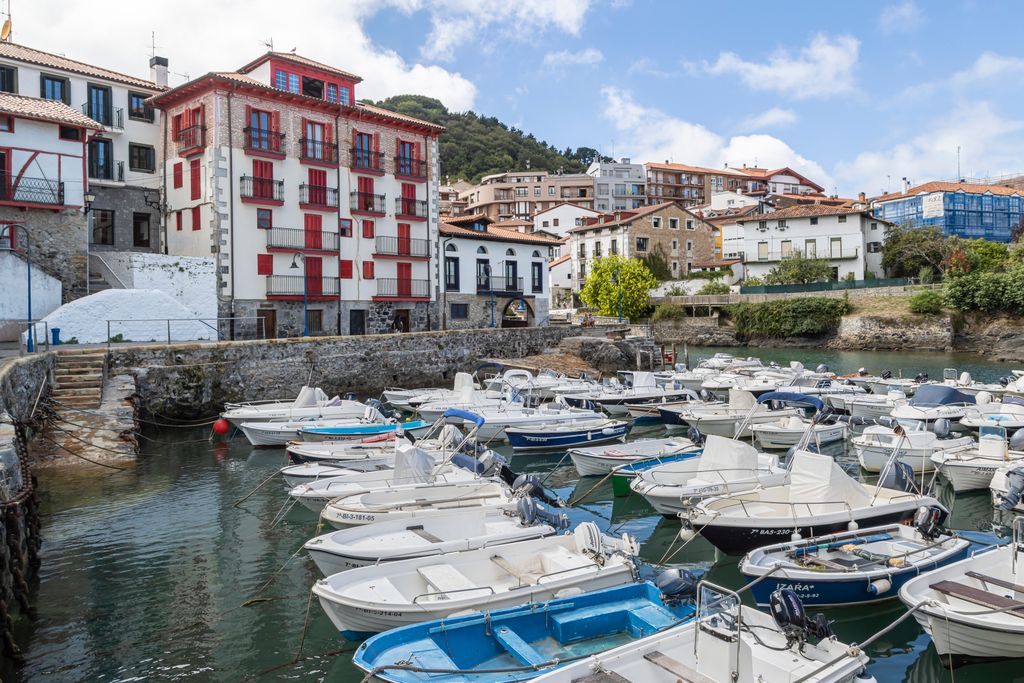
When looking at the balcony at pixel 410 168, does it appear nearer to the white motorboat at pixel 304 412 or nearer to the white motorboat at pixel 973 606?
the white motorboat at pixel 304 412

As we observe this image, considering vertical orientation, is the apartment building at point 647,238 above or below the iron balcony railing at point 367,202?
above

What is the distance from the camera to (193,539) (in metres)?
15.7

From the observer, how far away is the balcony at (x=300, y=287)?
40.2 metres

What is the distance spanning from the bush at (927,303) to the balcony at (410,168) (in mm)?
42681

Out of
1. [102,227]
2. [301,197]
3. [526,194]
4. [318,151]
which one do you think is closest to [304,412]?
[301,197]

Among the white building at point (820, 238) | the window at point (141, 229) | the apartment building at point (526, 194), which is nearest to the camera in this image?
the window at point (141, 229)

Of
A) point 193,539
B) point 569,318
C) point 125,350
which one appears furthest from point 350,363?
point 569,318

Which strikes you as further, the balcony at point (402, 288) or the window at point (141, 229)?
the balcony at point (402, 288)

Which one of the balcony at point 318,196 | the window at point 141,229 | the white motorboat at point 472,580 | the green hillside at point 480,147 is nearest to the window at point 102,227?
the window at point 141,229

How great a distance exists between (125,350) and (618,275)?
44665mm

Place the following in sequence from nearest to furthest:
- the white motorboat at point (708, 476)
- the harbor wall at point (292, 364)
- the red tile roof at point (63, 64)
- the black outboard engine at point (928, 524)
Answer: the black outboard engine at point (928, 524), the white motorboat at point (708, 476), the harbor wall at point (292, 364), the red tile roof at point (63, 64)

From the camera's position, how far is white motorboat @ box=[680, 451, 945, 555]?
13.2 metres

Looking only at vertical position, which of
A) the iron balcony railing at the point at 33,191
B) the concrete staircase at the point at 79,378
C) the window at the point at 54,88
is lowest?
the concrete staircase at the point at 79,378

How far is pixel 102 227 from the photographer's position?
1591 inches
